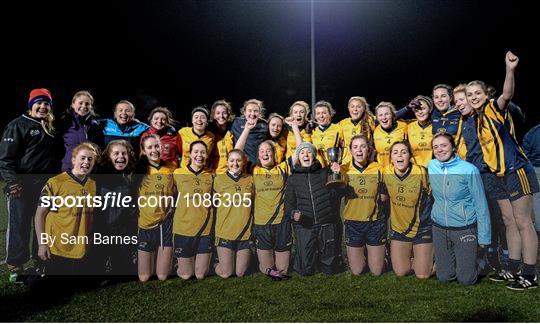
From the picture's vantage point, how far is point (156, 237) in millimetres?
4277

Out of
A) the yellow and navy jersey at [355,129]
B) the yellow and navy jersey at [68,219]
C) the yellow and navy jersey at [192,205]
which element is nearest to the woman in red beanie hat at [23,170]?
the yellow and navy jersey at [68,219]

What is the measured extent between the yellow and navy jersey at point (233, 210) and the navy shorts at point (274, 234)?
0.10 metres

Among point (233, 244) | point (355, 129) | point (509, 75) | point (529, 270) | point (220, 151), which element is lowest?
point (529, 270)

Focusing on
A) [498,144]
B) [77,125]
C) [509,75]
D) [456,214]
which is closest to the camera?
[509,75]

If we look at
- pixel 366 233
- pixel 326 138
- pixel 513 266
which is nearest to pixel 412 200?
pixel 366 233

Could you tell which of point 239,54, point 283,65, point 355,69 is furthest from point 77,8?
point 355,69

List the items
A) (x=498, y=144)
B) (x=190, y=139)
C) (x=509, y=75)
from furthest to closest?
(x=190, y=139) → (x=498, y=144) → (x=509, y=75)

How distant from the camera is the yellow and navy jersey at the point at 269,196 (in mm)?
4328

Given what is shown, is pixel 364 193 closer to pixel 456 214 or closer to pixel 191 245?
pixel 456 214

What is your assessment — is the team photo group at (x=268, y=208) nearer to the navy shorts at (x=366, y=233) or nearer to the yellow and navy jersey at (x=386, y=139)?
the navy shorts at (x=366, y=233)

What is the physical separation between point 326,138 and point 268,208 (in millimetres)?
1134

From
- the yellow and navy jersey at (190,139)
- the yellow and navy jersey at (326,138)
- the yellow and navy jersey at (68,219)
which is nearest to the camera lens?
the yellow and navy jersey at (68,219)

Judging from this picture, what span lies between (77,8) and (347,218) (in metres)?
Answer: 13.5

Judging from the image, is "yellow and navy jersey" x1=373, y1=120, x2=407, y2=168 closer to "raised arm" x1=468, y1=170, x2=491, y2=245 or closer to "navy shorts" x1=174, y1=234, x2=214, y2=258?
"raised arm" x1=468, y1=170, x2=491, y2=245
